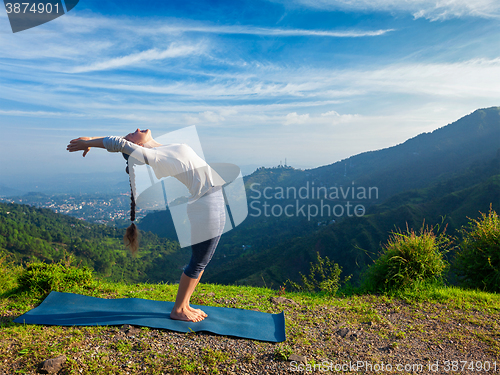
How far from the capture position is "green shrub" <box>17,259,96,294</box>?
3.66 meters

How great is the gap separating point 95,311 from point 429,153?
103379 millimetres

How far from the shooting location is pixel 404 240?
464 cm

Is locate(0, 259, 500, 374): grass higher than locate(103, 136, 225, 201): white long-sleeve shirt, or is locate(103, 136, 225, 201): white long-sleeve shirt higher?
locate(103, 136, 225, 201): white long-sleeve shirt

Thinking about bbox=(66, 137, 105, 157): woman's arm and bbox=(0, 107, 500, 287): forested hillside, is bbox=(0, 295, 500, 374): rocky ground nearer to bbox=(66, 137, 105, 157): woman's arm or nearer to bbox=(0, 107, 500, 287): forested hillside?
bbox=(66, 137, 105, 157): woman's arm

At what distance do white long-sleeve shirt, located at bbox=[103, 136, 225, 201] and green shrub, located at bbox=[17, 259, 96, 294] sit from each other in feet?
8.14

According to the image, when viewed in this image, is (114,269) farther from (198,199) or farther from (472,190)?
(472,190)

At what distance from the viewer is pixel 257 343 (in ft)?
8.70

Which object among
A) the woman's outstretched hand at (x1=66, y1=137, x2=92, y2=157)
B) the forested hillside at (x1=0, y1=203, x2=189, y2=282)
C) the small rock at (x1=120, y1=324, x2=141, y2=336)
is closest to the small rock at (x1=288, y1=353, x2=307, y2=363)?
the small rock at (x1=120, y1=324, x2=141, y2=336)

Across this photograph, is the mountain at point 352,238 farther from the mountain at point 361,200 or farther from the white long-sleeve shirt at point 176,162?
the white long-sleeve shirt at point 176,162

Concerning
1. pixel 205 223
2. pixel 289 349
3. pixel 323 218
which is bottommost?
pixel 323 218

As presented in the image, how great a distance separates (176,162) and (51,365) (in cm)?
189

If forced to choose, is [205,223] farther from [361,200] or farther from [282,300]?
[361,200]

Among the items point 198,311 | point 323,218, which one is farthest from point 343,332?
point 323,218

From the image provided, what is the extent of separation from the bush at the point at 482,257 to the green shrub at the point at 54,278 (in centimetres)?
617
